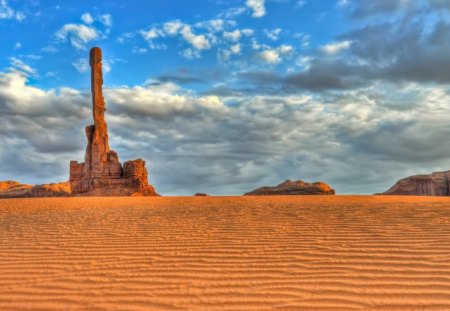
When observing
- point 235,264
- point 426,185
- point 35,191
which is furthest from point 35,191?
Result: point 235,264

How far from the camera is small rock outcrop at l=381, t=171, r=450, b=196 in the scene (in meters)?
35.3

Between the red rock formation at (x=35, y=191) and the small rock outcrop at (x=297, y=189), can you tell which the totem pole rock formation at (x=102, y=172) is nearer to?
the red rock formation at (x=35, y=191)

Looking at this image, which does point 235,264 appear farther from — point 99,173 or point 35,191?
point 35,191

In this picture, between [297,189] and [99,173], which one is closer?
[297,189]

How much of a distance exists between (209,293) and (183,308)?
0.44 m

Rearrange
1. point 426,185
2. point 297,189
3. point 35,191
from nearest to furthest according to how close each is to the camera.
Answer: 1. point 297,189
2. point 426,185
3. point 35,191

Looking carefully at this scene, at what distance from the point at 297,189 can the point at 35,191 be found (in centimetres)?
2490

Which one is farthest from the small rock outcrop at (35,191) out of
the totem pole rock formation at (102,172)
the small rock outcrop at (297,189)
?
the small rock outcrop at (297,189)

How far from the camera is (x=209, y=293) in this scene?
4.62 meters

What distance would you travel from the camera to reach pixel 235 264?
5590 mm

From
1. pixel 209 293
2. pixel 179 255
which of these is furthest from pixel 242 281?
pixel 179 255

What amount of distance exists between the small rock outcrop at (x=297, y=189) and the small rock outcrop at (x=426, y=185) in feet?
23.6

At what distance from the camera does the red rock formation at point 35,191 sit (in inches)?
1550

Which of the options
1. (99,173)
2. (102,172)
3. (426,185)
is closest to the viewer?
(426,185)
